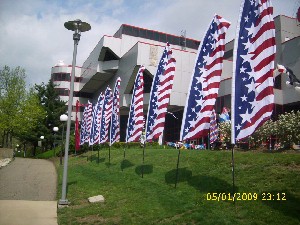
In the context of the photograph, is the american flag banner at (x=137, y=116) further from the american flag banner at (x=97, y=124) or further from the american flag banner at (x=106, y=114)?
the american flag banner at (x=97, y=124)

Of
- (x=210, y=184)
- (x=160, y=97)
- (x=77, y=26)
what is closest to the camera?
(x=210, y=184)

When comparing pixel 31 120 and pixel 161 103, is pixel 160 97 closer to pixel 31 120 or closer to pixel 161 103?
pixel 161 103

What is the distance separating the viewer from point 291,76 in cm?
926

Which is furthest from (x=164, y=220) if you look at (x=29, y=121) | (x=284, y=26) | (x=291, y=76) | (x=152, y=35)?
Result: (x=152, y=35)

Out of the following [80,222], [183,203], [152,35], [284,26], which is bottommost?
[80,222]

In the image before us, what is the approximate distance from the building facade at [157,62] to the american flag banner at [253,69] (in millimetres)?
22967

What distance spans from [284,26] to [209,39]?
1162 inches

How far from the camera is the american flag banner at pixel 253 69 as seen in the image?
328 inches

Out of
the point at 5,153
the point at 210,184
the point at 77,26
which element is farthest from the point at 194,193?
the point at 5,153

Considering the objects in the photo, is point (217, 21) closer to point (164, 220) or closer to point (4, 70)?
point (164, 220)

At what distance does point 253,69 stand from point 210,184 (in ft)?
13.8

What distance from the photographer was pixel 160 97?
13.6 m

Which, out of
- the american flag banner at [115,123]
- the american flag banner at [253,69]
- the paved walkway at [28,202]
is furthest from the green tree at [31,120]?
the american flag banner at [253,69]
